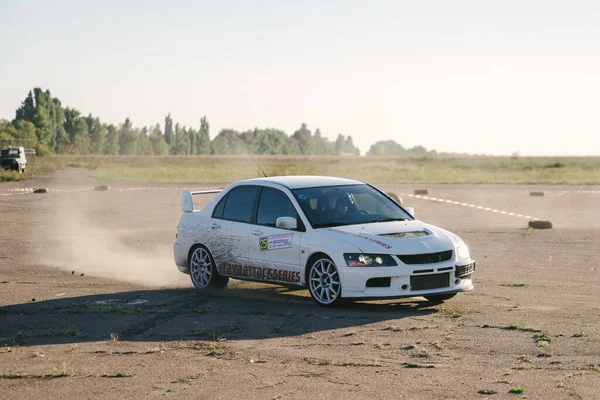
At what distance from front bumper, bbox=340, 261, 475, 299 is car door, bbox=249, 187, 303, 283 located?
3.00 feet

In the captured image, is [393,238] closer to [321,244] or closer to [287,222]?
[321,244]

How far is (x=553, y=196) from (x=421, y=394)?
3408cm

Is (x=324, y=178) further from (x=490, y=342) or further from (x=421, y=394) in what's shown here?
(x=421, y=394)

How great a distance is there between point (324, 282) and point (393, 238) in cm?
96

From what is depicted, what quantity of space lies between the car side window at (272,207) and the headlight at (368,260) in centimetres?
123

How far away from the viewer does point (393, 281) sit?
11.3 m

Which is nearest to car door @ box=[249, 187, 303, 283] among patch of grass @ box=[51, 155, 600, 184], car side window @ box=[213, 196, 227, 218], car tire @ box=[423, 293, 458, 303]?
car side window @ box=[213, 196, 227, 218]

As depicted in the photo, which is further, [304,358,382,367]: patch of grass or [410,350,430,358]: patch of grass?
[410,350,430,358]: patch of grass

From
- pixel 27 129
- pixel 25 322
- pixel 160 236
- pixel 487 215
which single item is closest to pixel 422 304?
pixel 25 322

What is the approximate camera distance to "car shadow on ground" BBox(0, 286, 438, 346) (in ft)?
32.8

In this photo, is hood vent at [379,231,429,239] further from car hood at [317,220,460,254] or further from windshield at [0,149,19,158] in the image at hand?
windshield at [0,149,19,158]

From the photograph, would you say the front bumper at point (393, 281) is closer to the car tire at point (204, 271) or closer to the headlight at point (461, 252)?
the headlight at point (461, 252)

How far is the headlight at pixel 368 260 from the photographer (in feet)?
37.0

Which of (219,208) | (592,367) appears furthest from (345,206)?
(592,367)
